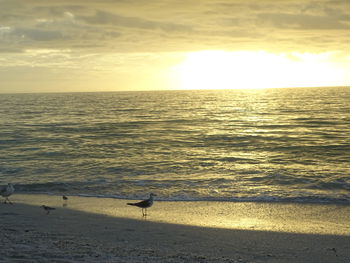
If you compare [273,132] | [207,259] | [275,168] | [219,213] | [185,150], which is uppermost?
[273,132]

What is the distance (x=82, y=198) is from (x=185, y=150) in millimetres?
14996

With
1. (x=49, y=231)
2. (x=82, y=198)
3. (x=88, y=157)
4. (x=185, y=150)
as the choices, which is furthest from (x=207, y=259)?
(x=185, y=150)

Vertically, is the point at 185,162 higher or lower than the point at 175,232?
higher

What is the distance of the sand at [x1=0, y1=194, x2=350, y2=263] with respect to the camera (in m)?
8.44

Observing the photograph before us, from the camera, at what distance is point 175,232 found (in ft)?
35.4

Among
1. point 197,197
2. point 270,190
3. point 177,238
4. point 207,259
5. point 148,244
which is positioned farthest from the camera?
point 270,190

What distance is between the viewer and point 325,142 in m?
33.1

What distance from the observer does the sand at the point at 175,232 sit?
8444mm

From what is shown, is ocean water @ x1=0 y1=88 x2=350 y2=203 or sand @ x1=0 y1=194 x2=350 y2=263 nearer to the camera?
sand @ x1=0 y1=194 x2=350 y2=263

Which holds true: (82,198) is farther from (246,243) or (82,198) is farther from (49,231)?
(246,243)

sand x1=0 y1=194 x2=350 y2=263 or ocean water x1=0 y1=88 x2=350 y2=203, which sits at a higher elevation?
ocean water x1=0 y1=88 x2=350 y2=203

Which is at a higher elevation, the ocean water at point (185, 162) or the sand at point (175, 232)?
the ocean water at point (185, 162)

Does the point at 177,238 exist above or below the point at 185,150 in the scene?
below

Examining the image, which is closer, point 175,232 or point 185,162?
point 175,232
